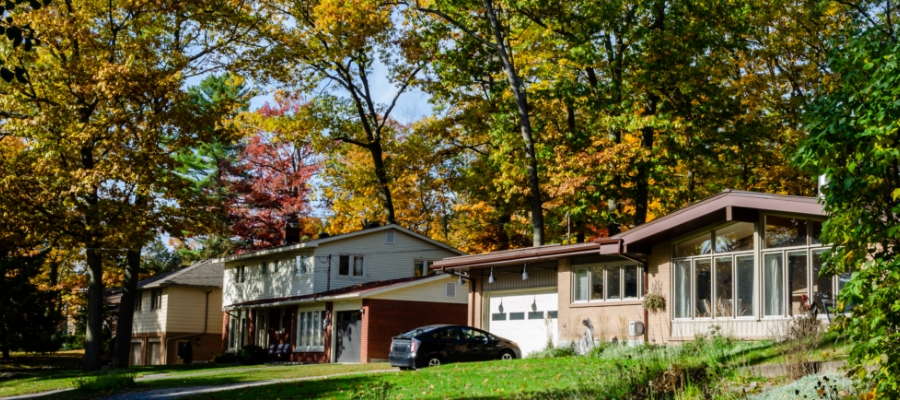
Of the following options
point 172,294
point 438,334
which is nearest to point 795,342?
point 438,334

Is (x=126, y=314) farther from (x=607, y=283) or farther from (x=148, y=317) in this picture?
(x=607, y=283)

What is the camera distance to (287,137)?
40875 mm

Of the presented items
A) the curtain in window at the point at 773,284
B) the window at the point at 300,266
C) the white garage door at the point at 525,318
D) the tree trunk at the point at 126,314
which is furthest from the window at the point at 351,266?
the curtain in window at the point at 773,284

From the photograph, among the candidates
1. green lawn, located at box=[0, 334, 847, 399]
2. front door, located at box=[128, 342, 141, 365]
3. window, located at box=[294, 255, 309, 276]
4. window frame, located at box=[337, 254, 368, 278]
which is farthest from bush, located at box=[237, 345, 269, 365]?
front door, located at box=[128, 342, 141, 365]

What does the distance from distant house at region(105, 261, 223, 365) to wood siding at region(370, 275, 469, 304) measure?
18156 mm

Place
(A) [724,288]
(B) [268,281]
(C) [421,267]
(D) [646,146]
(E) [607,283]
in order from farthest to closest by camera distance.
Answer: (B) [268,281] < (C) [421,267] < (D) [646,146] < (E) [607,283] < (A) [724,288]

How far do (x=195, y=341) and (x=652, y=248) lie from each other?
33.3m

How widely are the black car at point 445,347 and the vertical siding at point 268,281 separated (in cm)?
1543

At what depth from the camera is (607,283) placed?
26594mm

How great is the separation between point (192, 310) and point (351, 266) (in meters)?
14.2

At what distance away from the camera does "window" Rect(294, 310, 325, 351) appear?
39.6 m

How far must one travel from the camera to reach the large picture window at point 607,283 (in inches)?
1024

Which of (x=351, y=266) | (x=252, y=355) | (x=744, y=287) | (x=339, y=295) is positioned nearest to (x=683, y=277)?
(x=744, y=287)

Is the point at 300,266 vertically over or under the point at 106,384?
over
